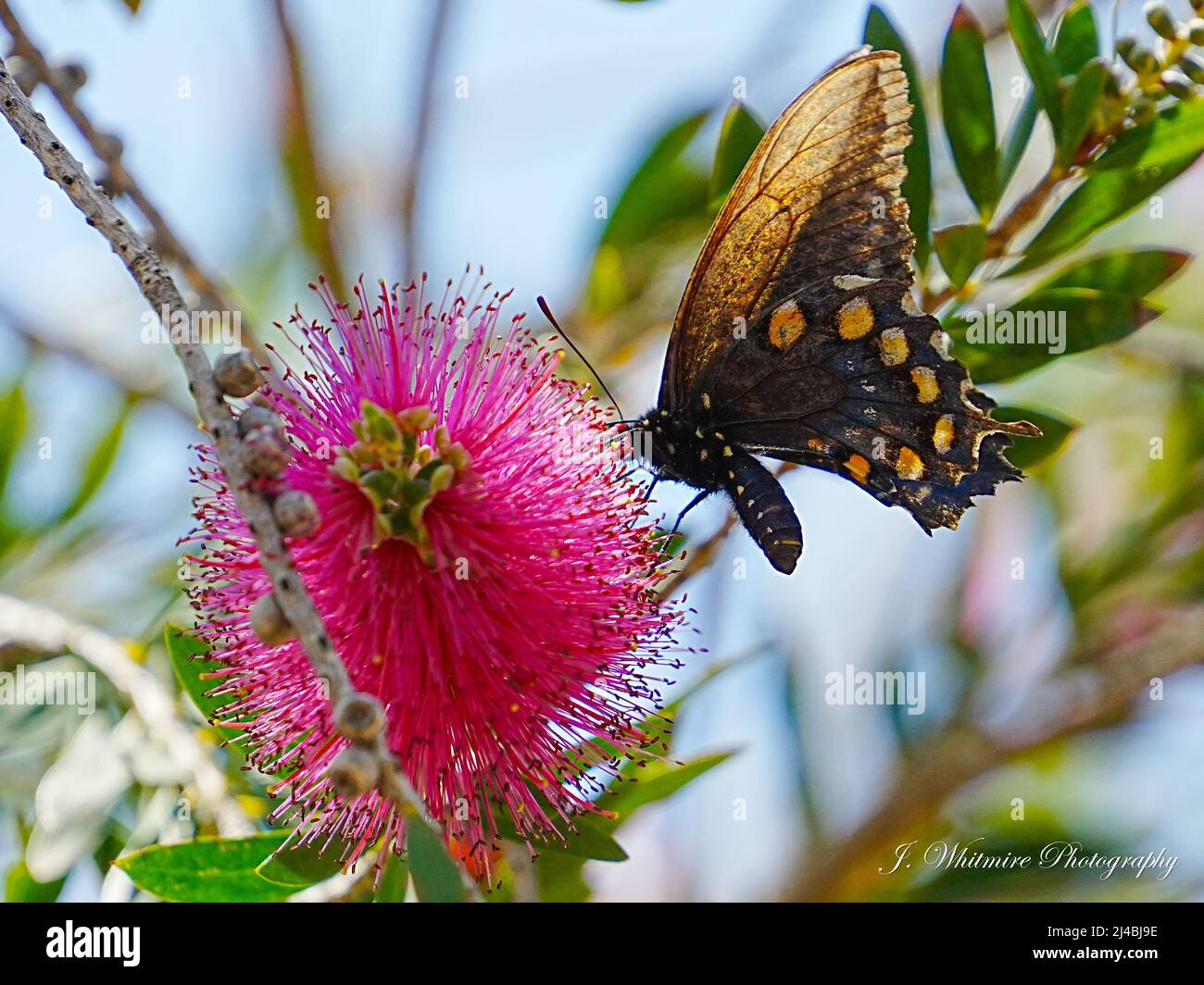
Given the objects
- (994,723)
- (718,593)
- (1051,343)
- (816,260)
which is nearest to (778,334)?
(816,260)

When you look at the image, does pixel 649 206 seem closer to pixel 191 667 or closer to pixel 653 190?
pixel 653 190

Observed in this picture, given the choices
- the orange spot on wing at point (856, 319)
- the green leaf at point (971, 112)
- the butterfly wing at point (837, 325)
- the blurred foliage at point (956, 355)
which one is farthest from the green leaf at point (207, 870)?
the green leaf at point (971, 112)

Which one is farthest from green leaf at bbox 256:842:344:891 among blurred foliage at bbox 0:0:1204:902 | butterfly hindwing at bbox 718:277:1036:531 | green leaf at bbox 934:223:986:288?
green leaf at bbox 934:223:986:288

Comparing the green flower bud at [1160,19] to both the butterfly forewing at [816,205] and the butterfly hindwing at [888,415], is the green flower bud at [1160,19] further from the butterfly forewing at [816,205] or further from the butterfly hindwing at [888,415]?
the butterfly hindwing at [888,415]

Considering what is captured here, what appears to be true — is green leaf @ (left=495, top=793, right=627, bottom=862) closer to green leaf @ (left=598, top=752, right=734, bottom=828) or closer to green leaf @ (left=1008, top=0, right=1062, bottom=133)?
green leaf @ (left=598, top=752, right=734, bottom=828)

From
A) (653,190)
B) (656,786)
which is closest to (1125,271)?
(653,190)

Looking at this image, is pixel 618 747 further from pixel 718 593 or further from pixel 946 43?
pixel 946 43
